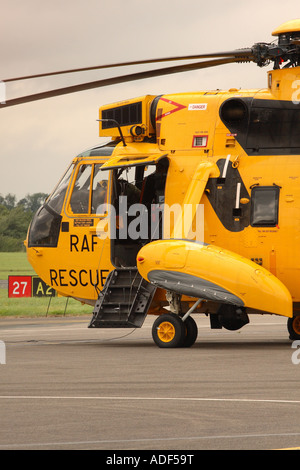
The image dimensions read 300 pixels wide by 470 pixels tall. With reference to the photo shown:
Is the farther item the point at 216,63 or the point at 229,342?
the point at 229,342

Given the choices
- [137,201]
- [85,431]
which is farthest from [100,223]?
[85,431]

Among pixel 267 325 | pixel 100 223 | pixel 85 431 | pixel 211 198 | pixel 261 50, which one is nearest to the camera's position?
pixel 85 431

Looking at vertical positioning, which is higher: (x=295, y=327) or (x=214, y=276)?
(x=214, y=276)

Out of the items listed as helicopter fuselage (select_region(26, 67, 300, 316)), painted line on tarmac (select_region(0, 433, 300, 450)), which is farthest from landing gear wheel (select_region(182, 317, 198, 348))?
painted line on tarmac (select_region(0, 433, 300, 450))

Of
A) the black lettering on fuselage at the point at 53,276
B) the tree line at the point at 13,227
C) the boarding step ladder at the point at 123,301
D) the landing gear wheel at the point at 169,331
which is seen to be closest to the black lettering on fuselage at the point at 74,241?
the black lettering on fuselage at the point at 53,276

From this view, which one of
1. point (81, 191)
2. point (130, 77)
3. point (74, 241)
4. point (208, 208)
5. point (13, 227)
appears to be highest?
point (130, 77)

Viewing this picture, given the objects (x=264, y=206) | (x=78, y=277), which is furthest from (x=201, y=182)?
(x=78, y=277)

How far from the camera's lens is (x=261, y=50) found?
16.2 m

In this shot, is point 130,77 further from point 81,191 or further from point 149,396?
point 149,396

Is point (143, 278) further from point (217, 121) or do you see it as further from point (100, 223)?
point (217, 121)

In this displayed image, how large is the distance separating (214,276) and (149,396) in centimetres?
562

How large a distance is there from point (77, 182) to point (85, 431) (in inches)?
436

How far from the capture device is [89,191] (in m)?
19.4
